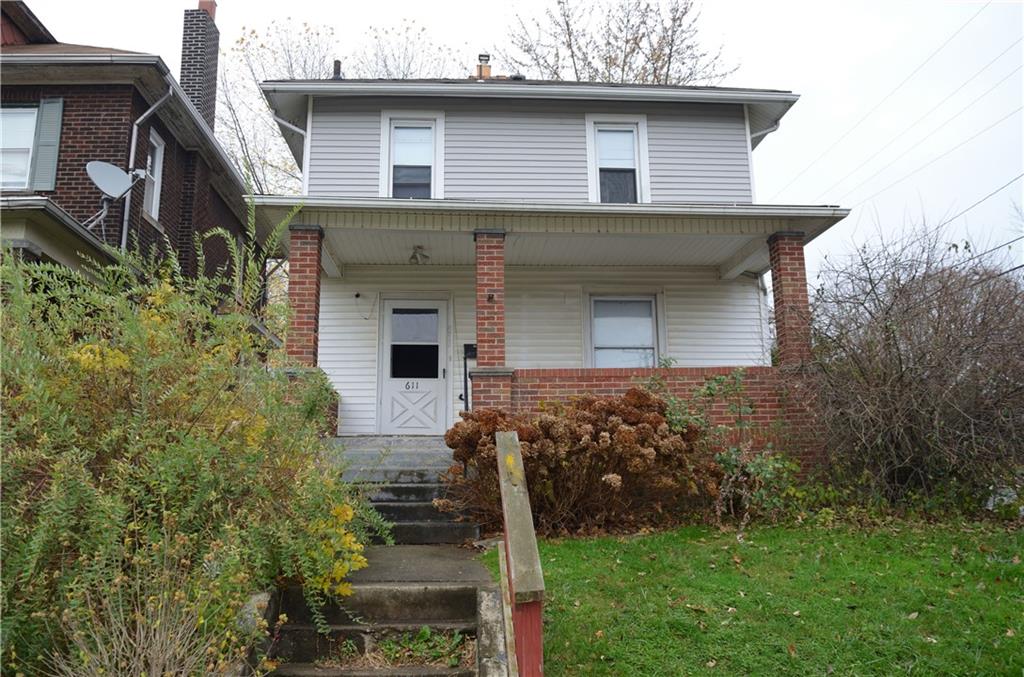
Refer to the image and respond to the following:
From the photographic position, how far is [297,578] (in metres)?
4.12

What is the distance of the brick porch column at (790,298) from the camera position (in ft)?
26.5

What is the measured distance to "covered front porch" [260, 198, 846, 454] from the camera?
9.12 meters

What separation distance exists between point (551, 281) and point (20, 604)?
9.04 metres

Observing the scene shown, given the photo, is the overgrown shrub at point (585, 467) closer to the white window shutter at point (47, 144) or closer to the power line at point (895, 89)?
the white window shutter at point (47, 144)

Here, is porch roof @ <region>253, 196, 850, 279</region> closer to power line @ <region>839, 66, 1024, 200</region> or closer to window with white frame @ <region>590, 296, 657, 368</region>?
window with white frame @ <region>590, 296, 657, 368</region>

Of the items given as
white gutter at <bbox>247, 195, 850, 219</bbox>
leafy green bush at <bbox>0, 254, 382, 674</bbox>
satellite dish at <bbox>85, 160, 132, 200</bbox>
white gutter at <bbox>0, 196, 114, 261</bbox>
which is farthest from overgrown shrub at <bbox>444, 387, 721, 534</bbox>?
satellite dish at <bbox>85, 160, 132, 200</bbox>

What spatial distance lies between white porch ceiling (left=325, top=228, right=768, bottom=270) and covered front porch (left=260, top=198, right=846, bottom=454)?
0.03 m

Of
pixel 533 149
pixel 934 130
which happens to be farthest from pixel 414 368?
pixel 934 130

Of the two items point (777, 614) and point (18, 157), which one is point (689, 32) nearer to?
point (18, 157)

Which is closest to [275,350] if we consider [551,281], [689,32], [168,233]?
[551,281]

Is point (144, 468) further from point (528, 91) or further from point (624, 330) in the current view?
point (528, 91)

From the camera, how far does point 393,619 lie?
4281mm

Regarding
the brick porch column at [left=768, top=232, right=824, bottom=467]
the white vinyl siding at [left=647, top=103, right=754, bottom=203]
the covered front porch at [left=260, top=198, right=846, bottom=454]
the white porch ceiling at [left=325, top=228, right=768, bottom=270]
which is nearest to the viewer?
the brick porch column at [left=768, top=232, right=824, bottom=467]

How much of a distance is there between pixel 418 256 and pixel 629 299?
3.54 m
